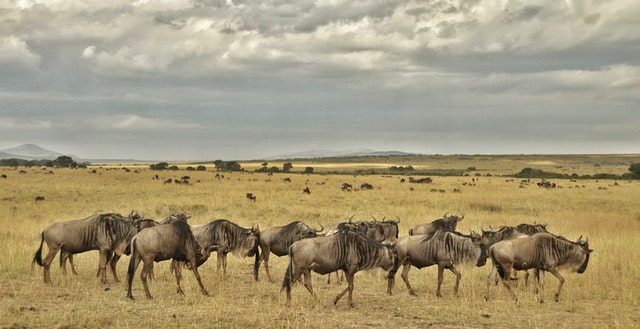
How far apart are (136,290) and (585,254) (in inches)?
406

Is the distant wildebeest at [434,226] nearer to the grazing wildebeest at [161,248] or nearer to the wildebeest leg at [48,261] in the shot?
the grazing wildebeest at [161,248]

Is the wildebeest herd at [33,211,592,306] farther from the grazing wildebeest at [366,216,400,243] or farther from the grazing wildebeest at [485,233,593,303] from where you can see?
the grazing wildebeest at [366,216,400,243]

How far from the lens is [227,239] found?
1385cm

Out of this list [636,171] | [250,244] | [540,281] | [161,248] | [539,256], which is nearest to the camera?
[161,248]

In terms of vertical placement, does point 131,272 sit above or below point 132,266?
below

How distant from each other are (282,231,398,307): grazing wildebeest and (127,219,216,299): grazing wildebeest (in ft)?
7.75

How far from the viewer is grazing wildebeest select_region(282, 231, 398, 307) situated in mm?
10555

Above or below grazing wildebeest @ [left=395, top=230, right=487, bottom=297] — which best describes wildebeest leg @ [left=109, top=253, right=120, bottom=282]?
below

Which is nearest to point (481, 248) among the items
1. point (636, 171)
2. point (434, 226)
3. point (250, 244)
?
point (434, 226)

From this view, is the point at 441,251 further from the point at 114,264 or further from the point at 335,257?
the point at 114,264

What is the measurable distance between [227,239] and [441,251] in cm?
555

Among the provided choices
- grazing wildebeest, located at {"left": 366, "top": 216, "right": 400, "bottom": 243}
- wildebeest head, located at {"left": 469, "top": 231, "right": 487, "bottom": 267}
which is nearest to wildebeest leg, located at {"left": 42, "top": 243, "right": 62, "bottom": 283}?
grazing wildebeest, located at {"left": 366, "top": 216, "right": 400, "bottom": 243}

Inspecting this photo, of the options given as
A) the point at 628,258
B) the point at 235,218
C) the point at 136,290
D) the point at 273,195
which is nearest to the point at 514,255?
the point at 628,258

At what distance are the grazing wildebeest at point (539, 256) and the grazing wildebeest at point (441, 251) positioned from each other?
59cm
